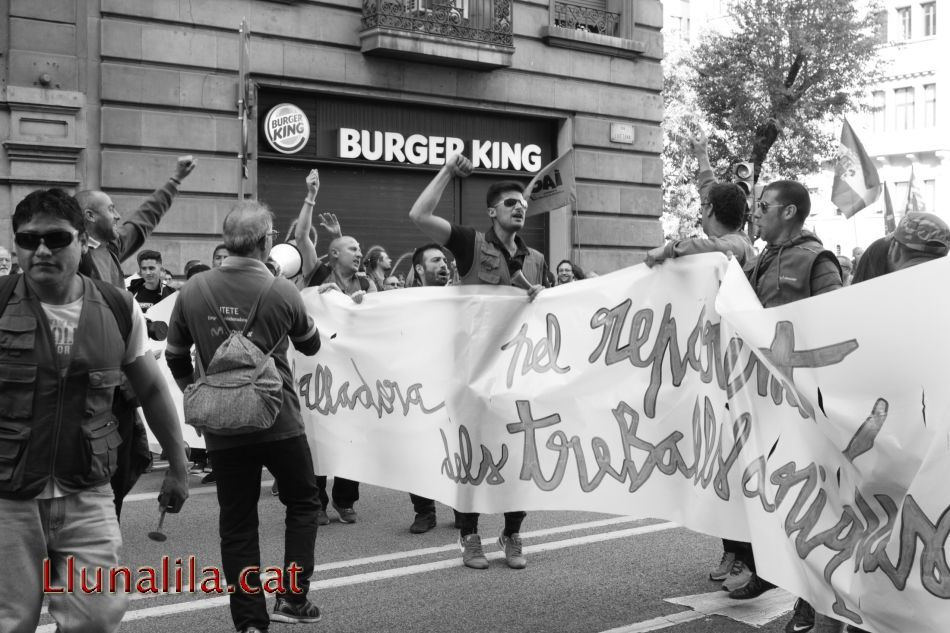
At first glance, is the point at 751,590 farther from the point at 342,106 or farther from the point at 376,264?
the point at 342,106

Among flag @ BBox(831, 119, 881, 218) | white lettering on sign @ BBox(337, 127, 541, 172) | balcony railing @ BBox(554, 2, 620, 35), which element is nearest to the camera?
flag @ BBox(831, 119, 881, 218)

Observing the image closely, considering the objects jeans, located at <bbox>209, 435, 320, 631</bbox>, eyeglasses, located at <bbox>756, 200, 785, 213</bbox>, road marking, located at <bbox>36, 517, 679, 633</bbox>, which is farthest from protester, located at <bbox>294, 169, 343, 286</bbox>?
eyeglasses, located at <bbox>756, 200, 785, 213</bbox>

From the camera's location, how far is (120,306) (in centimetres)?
374

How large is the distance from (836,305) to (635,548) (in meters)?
2.85

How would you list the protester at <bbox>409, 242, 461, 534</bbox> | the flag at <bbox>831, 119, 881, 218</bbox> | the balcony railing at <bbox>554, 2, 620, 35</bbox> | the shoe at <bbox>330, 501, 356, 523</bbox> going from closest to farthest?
the protester at <bbox>409, 242, 461, 534</bbox>
the shoe at <bbox>330, 501, 356, 523</bbox>
the flag at <bbox>831, 119, 881, 218</bbox>
the balcony railing at <bbox>554, 2, 620, 35</bbox>

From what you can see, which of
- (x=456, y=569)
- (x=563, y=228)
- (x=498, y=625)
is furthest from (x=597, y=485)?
(x=563, y=228)

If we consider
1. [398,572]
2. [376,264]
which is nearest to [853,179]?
[376,264]

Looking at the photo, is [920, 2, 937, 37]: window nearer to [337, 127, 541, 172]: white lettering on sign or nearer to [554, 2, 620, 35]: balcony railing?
[554, 2, 620, 35]: balcony railing

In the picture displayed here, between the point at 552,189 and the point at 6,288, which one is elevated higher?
the point at 552,189

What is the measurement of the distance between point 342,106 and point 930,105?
149ft

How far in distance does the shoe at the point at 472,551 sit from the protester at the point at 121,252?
1.92 m

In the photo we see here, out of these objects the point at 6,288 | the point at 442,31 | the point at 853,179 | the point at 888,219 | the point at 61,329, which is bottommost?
the point at 61,329

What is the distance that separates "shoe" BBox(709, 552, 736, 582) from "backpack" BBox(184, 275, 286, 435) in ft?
8.43

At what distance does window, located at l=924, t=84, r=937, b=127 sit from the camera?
53375 millimetres
